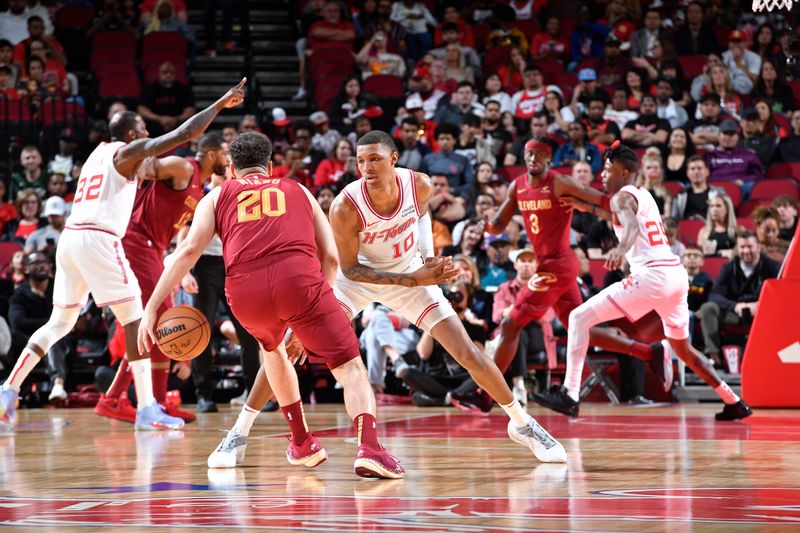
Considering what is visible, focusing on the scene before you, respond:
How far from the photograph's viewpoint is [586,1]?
60.1 feet

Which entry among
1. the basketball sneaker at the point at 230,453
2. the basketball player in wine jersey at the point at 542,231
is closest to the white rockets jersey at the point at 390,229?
the basketball sneaker at the point at 230,453

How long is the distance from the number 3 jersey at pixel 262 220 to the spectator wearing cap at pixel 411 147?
331 inches

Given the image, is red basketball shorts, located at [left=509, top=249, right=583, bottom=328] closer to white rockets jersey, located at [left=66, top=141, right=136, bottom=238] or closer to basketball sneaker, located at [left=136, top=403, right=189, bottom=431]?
basketball sneaker, located at [left=136, top=403, right=189, bottom=431]

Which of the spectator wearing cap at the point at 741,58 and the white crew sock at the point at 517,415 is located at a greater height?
the spectator wearing cap at the point at 741,58

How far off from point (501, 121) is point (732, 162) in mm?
3030

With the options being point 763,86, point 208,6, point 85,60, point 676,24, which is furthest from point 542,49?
point 85,60

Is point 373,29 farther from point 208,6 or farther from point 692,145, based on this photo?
point 692,145

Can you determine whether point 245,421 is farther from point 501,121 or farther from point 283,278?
point 501,121

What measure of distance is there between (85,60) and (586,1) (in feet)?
26.8

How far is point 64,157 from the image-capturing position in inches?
559

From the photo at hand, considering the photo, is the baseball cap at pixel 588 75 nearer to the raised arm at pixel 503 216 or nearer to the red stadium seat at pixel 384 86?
the red stadium seat at pixel 384 86

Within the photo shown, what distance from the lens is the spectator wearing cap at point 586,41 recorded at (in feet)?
54.9

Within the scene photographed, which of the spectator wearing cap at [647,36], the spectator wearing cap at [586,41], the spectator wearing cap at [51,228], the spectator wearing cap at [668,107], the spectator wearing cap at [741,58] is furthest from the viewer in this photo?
the spectator wearing cap at [586,41]

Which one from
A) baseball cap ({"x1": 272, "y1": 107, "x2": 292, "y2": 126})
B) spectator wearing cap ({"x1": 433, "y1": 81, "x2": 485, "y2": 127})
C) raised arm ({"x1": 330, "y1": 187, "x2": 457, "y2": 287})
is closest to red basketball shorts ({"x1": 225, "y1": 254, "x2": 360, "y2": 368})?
raised arm ({"x1": 330, "y1": 187, "x2": 457, "y2": 287})
